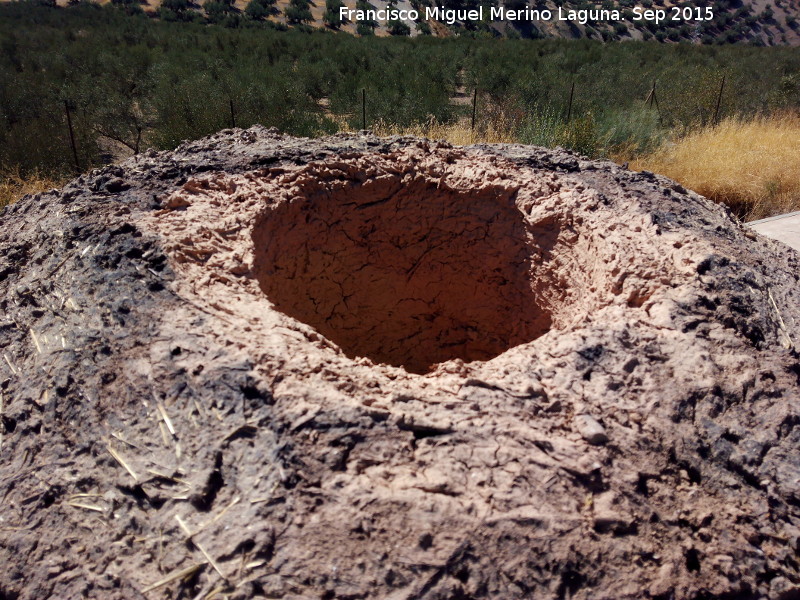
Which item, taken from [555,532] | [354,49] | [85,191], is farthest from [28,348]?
[354,49]

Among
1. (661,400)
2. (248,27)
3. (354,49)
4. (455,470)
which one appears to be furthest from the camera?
(248,27)

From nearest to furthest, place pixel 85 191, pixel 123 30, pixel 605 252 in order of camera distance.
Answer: pixel 605 252 → pixel 85 191 → pixel 123 30

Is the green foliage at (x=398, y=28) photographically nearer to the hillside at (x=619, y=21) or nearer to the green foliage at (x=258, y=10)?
the hillside at (x=619, y=21)

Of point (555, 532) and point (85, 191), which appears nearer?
point (555, 532)

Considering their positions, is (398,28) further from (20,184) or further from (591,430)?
(591,430)

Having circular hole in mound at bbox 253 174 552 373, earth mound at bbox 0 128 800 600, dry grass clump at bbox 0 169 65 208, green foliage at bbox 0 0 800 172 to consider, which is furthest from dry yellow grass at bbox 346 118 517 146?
earth mound at bbox 0 128 800 600

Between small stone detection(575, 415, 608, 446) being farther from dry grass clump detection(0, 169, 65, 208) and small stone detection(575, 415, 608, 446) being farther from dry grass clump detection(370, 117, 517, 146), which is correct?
dry grass clump detection(370, 117, 517, 146)

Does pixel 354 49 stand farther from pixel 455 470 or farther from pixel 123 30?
pixel 455 470
